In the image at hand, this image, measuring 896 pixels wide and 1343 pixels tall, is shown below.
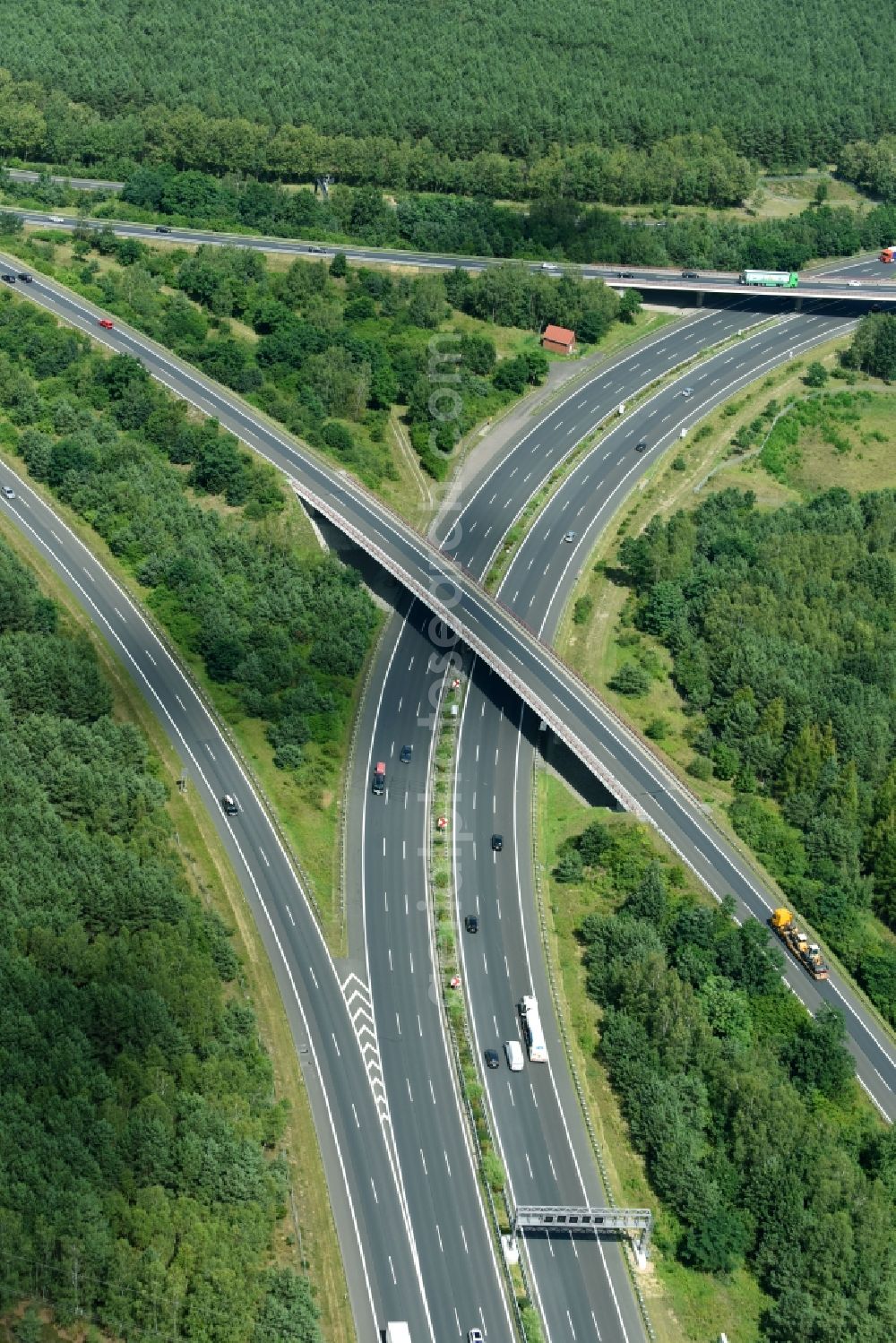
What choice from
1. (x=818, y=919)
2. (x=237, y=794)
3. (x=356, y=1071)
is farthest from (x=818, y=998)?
(x=237, y=794)

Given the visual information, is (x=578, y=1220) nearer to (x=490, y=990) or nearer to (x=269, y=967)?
→ (x=490, y=990)

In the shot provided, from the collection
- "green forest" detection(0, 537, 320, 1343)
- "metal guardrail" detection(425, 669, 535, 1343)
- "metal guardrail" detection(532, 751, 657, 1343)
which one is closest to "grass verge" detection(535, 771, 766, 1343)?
A: "metal guardrail" detection(532, 751, 657, 1343)

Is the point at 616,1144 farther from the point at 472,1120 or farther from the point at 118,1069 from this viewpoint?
the point at 118,1069

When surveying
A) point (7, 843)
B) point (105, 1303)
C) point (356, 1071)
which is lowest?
point (105, 1303)

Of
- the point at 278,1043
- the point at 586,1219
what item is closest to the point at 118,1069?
the point at 278,1043

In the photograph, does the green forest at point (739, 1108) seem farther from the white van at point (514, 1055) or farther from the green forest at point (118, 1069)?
the green forest at point (118, 1069)
